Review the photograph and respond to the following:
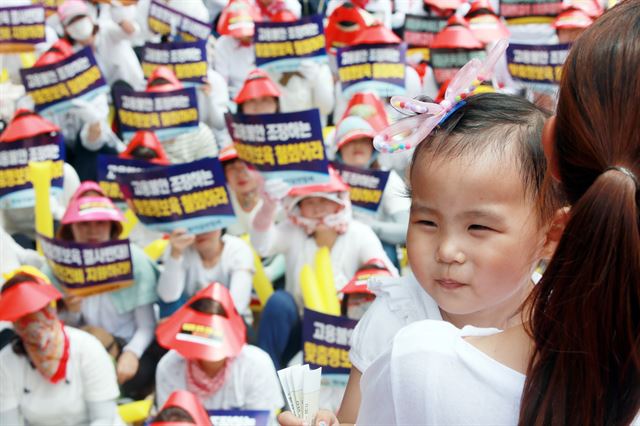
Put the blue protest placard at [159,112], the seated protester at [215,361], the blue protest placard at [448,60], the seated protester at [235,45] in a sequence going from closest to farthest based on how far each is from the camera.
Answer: the seated protester at [215,361], the blue protest placard at [159,112], the blue protest placard at [448,60], the seated protester at [235,45]

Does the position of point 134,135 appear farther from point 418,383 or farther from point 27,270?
point 418,383

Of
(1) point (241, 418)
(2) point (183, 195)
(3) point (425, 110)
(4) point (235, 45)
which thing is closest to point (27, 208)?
(2) point (183, 195)

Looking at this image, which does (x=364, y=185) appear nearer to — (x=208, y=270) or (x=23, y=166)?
(x=208, y=270)

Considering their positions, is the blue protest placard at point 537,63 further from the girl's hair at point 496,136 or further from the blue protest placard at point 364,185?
the girl's hair at point 496,136

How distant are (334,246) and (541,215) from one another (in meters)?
2.99

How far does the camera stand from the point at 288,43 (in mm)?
6238

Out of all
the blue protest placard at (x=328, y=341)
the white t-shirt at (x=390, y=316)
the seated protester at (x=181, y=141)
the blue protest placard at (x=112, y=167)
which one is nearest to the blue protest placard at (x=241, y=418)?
the blue protest placard at (x=328, y=341)

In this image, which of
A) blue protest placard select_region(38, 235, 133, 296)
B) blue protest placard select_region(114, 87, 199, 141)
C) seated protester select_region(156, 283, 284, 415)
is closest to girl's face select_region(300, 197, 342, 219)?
seated protester select_region(156, 283, 284, 415)

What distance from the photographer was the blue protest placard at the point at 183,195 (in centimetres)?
419

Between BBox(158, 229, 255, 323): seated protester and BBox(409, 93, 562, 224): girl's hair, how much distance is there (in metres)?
3.01

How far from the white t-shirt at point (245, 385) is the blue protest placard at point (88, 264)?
27.4 inches

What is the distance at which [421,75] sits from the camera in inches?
285

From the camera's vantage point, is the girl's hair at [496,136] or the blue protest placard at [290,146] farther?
the blue protest placard at [290,146]

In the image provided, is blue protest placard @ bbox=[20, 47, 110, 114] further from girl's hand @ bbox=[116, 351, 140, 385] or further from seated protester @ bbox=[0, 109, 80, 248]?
girl's hand @ bbox=[116, 351, 140, 385]
